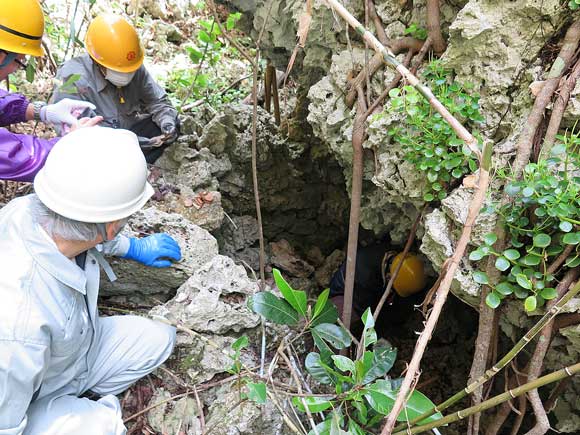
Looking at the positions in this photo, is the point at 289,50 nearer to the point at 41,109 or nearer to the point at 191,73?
the point at 41,109

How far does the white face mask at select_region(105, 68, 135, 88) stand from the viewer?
10.5ft

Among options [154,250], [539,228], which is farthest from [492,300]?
[154,250]

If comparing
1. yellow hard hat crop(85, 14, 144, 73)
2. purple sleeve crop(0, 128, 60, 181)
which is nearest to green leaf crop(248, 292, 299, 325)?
purple sleeve crop(0, 128, 60, 181)

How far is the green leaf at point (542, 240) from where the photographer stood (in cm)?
145

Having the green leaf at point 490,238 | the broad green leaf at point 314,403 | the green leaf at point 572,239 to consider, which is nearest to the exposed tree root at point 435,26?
the green leaf at point 490,238

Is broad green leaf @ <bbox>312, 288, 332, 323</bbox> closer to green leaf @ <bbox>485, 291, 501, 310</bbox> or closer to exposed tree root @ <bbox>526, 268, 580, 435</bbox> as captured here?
green leaf @ <bbox>485, 291, 501, 310</bbox>

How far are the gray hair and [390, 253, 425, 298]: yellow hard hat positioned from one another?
7.08 feet

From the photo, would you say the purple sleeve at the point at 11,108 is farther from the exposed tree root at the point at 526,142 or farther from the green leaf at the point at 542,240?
the green leaf at the point at 542,240

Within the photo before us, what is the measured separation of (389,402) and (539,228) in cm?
79

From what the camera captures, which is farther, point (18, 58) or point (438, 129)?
point (18, 58)

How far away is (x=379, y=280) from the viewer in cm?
341

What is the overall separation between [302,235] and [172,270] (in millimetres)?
2465

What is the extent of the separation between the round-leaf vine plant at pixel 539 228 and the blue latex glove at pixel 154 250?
1.51m

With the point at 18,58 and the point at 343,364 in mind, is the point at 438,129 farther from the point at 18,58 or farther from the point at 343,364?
the point at 18,58
